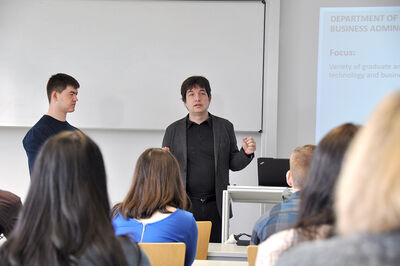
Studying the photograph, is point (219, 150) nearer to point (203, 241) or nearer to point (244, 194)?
point (244, 194)

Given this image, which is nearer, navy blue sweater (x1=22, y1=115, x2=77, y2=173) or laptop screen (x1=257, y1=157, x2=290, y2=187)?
laptop screen (x1=257, y1=157, x2=290, y2=187)

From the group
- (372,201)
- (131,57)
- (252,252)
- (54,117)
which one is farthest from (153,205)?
(131,57)

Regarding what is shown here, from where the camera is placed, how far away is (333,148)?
1343mm

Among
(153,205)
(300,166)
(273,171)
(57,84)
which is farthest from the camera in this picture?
(57,84)

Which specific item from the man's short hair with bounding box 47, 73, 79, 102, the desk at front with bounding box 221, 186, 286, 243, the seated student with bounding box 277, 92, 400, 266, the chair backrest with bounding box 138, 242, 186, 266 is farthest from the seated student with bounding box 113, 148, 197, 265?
the man's short hair with bounding box 47, 73, 79, 102

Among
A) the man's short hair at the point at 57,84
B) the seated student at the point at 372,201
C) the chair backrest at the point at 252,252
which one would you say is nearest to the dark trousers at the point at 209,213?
the man's short hair at the point at 57,84

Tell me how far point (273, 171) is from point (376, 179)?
3.07 metres

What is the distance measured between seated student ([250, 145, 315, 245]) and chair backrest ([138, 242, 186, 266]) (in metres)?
0.34

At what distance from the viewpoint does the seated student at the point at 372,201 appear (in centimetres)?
74

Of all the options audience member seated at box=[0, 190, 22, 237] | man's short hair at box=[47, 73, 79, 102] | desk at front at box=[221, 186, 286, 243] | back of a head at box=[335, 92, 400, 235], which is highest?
man's short hair at box=[47, 73, 79, 102]

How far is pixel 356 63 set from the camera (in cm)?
502

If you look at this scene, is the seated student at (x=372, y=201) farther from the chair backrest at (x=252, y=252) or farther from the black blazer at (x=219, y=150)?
the black blazer at (x=219, y=150)

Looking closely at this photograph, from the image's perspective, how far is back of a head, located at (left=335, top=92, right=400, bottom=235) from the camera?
0.75m

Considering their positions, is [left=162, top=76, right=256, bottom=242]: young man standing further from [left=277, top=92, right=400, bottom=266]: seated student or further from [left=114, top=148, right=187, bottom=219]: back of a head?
[left=277, top=92, right=400, bottom=266]: seated student
